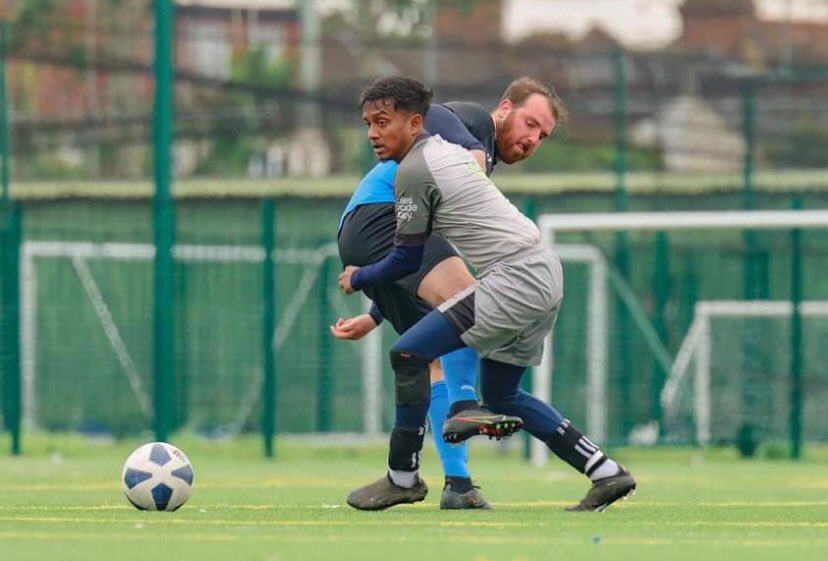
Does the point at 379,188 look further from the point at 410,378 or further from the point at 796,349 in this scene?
the point at 796,349

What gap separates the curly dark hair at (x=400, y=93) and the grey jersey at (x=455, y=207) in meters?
0.14

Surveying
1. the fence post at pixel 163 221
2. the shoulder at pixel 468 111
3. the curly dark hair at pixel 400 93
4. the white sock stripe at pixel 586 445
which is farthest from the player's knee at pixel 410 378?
the fence post at pixel 163 221

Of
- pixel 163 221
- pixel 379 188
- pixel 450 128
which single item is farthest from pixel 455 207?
pixel 163 221

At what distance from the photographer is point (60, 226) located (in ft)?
51.4

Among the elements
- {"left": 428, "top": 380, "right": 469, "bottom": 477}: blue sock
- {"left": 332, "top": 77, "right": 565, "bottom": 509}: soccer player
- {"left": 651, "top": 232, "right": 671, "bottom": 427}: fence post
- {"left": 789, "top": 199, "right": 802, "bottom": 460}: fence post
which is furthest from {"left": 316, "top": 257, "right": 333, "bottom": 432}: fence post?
{"left": 332, "top": 77, "right": 565, "bottom": 509}: soccer player

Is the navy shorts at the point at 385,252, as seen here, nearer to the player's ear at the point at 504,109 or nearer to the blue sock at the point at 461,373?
the blue sock at the point at 461,373

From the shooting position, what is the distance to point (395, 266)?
7867mm

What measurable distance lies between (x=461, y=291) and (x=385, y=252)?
388mm

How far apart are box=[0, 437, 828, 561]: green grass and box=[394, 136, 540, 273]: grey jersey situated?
1.03 metres

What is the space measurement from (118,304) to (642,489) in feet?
20.4

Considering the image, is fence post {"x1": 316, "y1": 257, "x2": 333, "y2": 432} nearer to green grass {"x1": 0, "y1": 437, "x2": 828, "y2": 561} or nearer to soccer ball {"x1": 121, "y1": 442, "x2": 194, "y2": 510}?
green grass {"x1": 0, "y1": 437, "x2": 828, "y2": 561}

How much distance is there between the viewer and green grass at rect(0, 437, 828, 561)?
6168 mm

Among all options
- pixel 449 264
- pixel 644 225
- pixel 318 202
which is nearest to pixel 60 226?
pixel 318 202

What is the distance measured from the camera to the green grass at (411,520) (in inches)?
243
